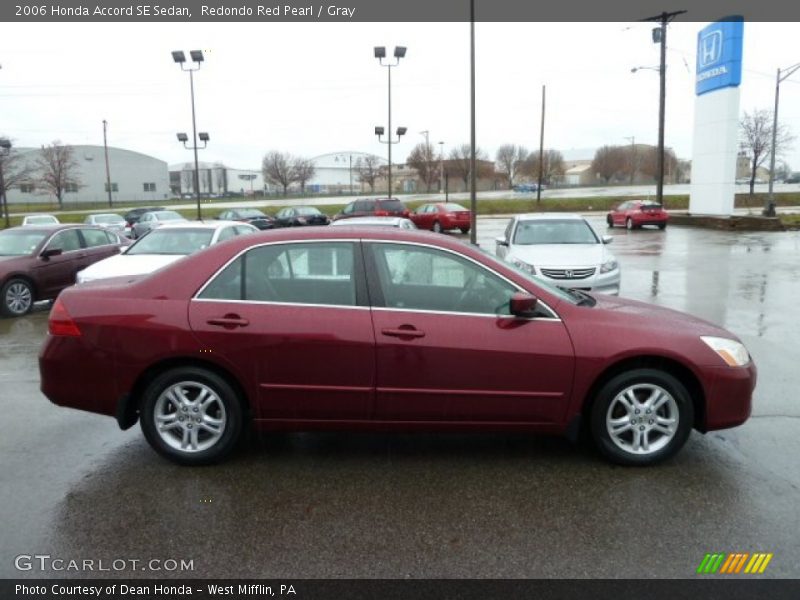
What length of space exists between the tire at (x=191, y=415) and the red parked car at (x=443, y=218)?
81.8ft

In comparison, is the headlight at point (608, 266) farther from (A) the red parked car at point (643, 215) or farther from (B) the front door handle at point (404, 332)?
(A) the red parked car at point (643, 215)

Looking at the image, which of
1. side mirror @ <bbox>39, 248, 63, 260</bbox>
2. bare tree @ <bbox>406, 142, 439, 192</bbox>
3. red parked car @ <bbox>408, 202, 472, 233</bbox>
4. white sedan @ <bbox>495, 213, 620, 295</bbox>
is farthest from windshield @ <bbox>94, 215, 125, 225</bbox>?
bare tree @ <bbox>406, 142, 439, 192</bbox>

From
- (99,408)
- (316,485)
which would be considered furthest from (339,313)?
(99,408)

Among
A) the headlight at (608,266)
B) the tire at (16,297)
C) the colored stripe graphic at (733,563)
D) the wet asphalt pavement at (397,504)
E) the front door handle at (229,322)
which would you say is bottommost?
the colored stripe graphic at (733,563)

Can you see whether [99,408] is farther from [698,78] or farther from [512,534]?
[698,78]

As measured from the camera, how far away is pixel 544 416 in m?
4.00

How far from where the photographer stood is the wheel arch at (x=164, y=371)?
407 centimetres

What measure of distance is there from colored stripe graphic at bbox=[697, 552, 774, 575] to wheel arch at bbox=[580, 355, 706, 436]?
1.13m

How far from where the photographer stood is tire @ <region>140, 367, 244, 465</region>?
4043mm

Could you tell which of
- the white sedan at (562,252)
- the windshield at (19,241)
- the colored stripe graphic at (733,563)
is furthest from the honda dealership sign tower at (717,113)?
the colored stripe graphic at (733,563)

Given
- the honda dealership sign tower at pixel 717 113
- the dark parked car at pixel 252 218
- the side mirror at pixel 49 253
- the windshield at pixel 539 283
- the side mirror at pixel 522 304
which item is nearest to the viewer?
the side mirror at pixel 522 304

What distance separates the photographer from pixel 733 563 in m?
3.03

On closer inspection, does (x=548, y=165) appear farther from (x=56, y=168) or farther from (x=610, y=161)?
(x=56, y=168)

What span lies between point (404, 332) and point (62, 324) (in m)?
2.30
